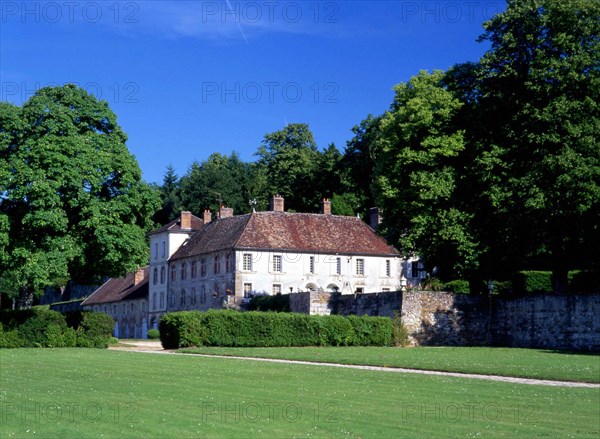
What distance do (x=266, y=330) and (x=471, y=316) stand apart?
10.9 metres

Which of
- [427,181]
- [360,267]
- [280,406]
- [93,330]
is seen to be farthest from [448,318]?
[280,406]

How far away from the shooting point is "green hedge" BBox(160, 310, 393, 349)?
130 feet

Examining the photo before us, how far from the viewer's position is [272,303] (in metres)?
52.6

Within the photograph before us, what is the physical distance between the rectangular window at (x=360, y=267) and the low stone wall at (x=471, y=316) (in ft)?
73.8

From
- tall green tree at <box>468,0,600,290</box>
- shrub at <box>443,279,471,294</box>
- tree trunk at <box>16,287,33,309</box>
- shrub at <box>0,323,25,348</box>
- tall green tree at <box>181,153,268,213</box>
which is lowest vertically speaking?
shrub at <box>0,323,25,348</box>

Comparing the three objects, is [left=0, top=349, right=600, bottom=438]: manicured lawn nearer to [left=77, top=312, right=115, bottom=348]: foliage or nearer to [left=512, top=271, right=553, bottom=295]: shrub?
[left=77, top=312, right=115, bottom=348]: foliage

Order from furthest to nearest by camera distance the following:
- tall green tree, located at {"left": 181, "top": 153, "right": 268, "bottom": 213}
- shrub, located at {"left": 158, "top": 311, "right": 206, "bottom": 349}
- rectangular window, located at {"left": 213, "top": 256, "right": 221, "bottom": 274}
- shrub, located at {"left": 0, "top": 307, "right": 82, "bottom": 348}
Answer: tall green tree, located at {"left": 181, "top": 153, "right": 268, "bottom": 213} < rectangular window, located at {"left": 213, "top": 256, "right": 221, "bottom": 274} < shrub, located at {"left": 0, "top": 307, "right": 82, "bottom": 348} < shrub, located at {"left": 158, "top": 311, "right": 206, "bottom": 349}

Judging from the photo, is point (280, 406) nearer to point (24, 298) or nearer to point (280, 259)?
point (24, 298)

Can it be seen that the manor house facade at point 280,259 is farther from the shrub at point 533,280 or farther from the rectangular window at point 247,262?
the shrub at point 533,280

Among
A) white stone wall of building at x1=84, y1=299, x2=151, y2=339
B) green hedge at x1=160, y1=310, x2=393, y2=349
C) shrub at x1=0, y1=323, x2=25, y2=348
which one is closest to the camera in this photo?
green hedge at x1=160, y1=310, x2=393, y2=349

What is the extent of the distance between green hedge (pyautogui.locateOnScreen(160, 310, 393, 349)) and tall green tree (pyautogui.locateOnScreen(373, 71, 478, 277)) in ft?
15.5

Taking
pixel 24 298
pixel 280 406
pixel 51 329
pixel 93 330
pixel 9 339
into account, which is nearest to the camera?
pixel 280 406

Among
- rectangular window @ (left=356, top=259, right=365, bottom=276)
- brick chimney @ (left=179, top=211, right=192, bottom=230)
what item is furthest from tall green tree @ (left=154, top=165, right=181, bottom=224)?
rectangular window @ (left=356, top=259, right=365, bottom=276)

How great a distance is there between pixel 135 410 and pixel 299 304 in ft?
111
